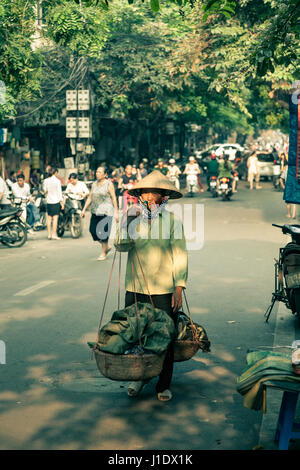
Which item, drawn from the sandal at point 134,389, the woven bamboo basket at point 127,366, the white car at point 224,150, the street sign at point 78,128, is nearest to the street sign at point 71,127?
the street sign at point 78,128

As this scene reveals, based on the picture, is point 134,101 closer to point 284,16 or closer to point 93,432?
point 284,16

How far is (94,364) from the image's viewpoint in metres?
6.73

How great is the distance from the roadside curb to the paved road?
1.6 inches

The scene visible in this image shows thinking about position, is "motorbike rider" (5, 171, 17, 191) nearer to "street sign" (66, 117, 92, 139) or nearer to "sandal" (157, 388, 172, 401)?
"street sign" (66, 117, 92, 139)

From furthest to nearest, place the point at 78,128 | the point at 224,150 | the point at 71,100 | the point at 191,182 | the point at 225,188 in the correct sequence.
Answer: the point at 224,150 < the point at 191,182 < the point at 225,188 < the point at 78,128 < the point at 71,100

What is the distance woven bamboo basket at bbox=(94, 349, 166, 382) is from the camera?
516cm

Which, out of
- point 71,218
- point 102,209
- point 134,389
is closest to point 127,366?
point 134,389

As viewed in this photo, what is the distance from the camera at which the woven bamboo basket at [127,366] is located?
5156 mm

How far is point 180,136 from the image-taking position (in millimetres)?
49844

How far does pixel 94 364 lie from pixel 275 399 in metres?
1.85

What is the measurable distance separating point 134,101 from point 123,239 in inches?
1021

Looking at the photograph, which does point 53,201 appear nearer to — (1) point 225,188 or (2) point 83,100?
(2) point 83,100

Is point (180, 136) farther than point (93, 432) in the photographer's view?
Yes
